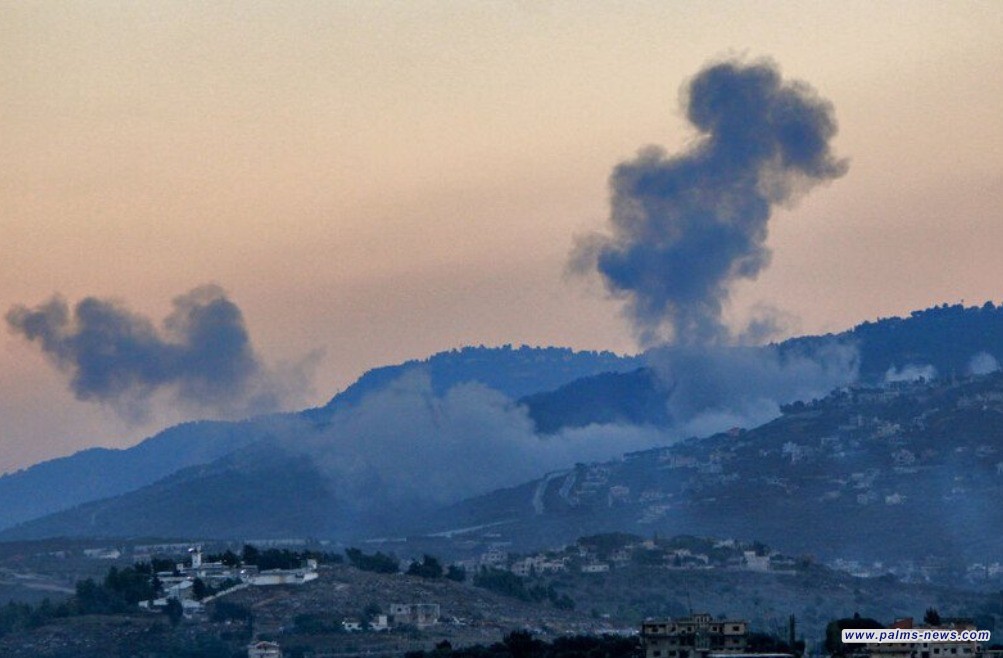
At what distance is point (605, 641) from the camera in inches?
5305

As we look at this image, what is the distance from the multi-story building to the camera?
122m

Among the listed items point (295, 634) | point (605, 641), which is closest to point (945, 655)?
point (605, 641)

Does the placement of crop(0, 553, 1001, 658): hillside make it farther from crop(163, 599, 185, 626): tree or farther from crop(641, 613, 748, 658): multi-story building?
crop(641, 613, 748, 658): multi-story building

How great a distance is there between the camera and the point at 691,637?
407ft

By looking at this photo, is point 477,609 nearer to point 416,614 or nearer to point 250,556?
point 416,614

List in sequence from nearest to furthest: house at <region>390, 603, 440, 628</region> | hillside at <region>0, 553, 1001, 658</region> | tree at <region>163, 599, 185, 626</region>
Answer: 1. hillside at <region>0, 553, 1001, 658</region>
2. tree at <region>163, 599, 185, 626</region>
3. house at <region>390, 603, 440, 628</region>

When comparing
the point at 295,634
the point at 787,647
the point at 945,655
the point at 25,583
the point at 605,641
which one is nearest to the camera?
the point at 945,655

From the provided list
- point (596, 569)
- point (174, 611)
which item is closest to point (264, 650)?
point (174, 611)

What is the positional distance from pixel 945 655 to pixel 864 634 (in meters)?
3.08

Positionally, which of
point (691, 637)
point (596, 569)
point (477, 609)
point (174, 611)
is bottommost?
point (691, 637)

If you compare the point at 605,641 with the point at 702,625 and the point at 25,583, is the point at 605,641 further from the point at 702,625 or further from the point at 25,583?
the point at 25,583

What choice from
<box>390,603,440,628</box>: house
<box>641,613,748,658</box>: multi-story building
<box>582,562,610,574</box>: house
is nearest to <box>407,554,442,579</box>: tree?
<box>390,603,440,628</box>: house

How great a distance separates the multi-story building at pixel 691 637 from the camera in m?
122

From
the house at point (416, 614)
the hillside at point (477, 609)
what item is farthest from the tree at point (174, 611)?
the house at point (416, 614)
